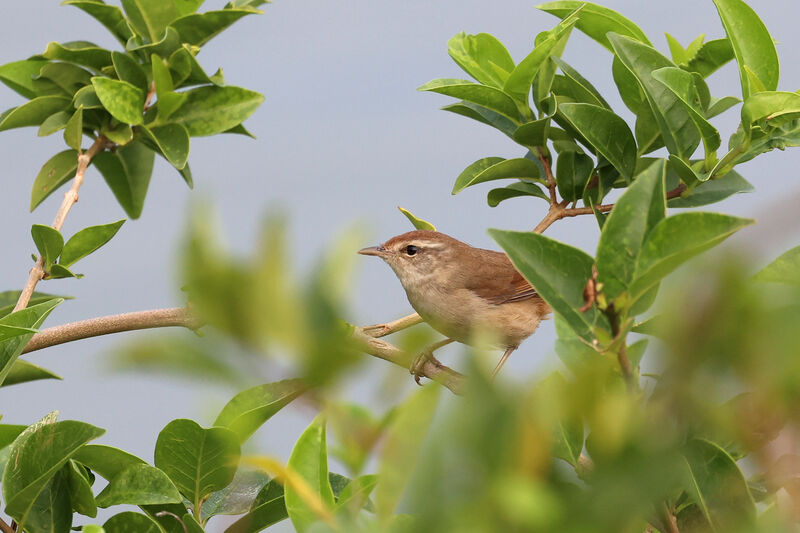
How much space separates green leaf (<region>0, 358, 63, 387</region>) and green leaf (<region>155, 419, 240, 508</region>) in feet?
3.60

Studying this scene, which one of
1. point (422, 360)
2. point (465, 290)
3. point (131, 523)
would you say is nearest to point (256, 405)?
point (422, 360)

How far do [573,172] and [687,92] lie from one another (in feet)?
1.94

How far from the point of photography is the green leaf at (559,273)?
1269 mm

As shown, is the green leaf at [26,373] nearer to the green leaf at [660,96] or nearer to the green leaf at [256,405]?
the green leaf at [256,405]

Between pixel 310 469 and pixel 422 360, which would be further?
pixel 422 360

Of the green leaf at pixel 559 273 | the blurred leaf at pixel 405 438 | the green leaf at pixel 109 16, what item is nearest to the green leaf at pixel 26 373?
the green leaf at pixel 109 16

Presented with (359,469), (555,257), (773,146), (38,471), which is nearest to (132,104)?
(38,471)

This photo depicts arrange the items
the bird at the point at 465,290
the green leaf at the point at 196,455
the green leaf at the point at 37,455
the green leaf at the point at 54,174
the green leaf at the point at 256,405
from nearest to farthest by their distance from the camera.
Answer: the green leaf at the point at 256,405
the green leaf at the point at 37,455
the green leaf at the point at 196,455
the green leaf at the point at 54,174
the bird at the point at 465,290

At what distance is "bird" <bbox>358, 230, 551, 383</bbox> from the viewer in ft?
15.0

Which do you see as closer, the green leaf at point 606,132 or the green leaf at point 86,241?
the green leaf at point 606,132

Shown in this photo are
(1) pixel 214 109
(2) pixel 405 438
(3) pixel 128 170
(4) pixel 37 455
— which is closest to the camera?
(2) pixel 405 438

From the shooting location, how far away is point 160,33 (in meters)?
3.78

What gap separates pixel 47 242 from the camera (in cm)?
308

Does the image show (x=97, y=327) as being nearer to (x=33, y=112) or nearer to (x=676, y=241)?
(x=33, y=112)
